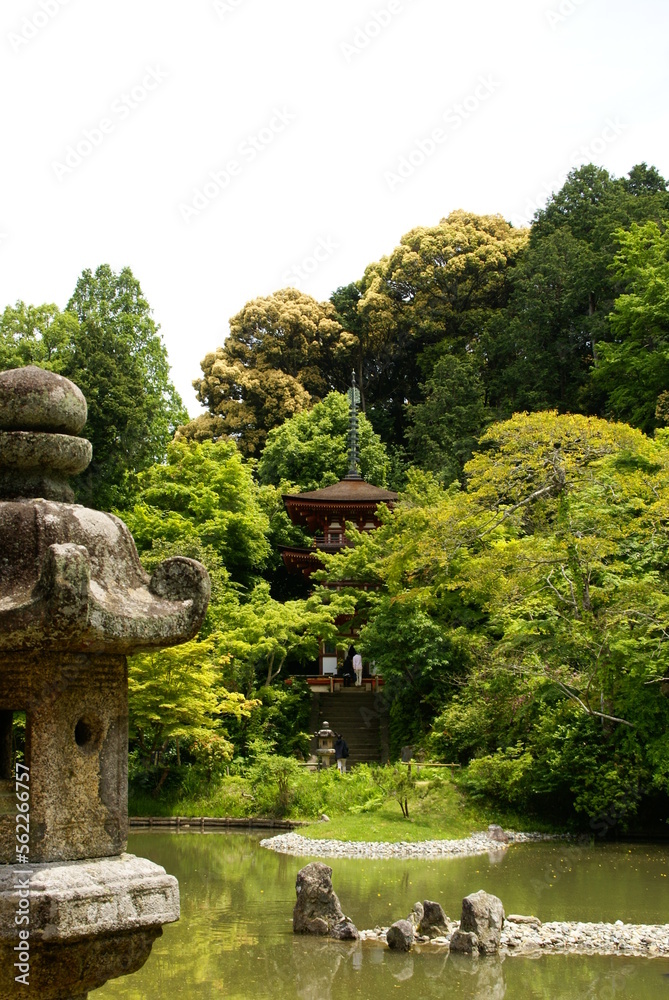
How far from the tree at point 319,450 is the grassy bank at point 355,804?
644 inches

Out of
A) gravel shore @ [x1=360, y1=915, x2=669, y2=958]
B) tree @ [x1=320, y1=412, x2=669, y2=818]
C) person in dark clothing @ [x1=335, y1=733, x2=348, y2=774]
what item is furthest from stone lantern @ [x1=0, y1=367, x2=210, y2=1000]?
person in dark clothing @ [x1=335, y1=733, x2=348, y2=774]

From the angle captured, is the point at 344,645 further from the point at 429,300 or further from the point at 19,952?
the point at 19,952

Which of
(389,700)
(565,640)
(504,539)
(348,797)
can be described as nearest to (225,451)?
(389,700)

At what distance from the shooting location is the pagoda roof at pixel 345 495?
105 feet

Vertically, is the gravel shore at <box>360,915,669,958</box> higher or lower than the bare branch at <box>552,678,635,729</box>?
lower

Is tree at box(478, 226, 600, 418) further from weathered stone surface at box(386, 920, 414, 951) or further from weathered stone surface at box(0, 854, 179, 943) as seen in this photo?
weathered stone surface at box(0, 854, 179, 943)

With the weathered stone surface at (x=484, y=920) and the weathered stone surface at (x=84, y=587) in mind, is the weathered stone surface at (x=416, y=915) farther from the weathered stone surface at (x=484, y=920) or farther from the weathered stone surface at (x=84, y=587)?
the weathered stone surface at (x=84, y=587)

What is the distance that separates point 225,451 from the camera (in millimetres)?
32406

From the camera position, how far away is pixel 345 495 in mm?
32625

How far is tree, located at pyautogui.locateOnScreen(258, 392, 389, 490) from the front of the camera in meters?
37.1

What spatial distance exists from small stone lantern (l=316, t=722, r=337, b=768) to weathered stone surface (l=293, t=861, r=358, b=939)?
37.3 feet

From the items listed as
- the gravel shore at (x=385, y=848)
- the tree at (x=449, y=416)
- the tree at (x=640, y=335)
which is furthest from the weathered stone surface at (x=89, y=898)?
the tree at (x=449, y=416)

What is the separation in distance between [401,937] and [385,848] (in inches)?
257

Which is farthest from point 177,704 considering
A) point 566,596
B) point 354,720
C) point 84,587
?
point 84,587
